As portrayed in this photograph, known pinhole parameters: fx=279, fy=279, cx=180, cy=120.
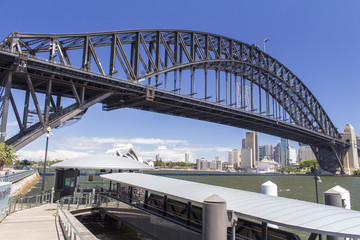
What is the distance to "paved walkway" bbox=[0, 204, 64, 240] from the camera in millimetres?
10477

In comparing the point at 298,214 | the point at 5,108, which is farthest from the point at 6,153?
the point at 298,214

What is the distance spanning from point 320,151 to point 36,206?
370 feet

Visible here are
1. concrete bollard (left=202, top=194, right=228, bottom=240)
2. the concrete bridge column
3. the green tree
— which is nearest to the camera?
concrete bollard (left=202, top=194, right=228, bottom=240)

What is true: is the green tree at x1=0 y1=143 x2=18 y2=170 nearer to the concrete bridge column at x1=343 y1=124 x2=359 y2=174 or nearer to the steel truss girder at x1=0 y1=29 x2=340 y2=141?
the steel truss girder at x1=0 y1=29 x2=340 y2=141

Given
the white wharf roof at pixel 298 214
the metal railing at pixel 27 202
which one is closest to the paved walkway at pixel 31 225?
the metal railing at pixel 27 202

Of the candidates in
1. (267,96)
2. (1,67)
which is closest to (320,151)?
(267,96)

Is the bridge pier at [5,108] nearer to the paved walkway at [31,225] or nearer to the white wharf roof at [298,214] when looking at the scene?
the paved walkway at [31,225]

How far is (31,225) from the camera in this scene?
39.4 ft

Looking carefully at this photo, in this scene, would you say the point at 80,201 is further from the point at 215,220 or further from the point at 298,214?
the point at 298,214

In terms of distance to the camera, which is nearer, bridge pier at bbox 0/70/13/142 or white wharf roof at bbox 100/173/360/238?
white wharf roof at bbox 100/173/360/238

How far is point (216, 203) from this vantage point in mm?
6453

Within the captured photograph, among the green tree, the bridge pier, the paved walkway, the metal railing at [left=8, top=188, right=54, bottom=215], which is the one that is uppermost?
the bridge pier

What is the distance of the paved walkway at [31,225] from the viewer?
10477 millimetres

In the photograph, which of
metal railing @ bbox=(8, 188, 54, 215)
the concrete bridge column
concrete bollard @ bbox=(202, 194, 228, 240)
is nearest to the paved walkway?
metal railing @ bbox=(8, 188, 54, 215)
